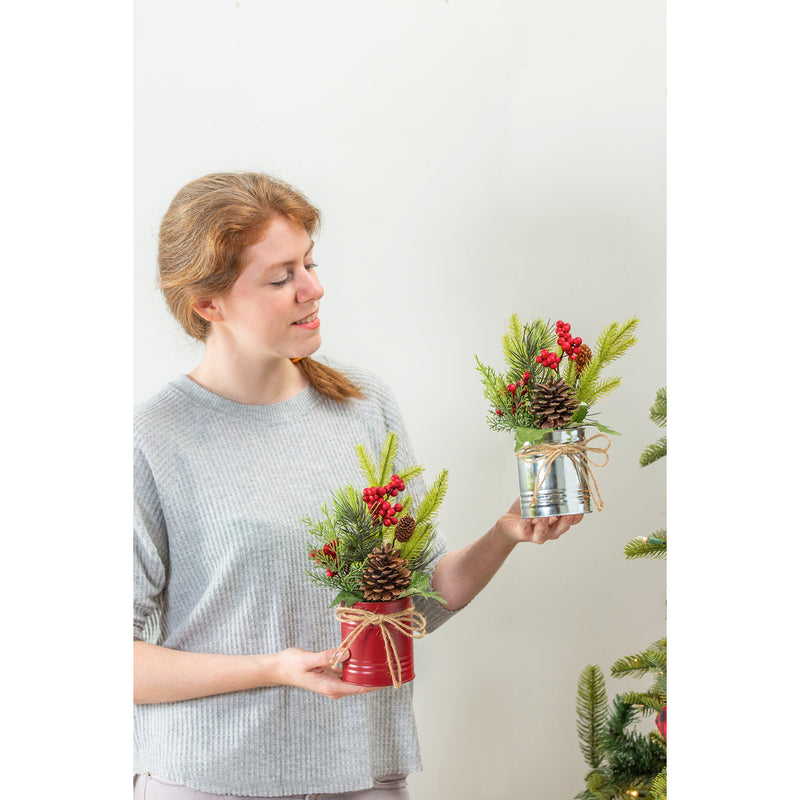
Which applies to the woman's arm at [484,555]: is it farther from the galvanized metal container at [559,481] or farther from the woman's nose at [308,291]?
the woman's nose at [308,291]

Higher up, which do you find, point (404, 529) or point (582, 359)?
point (582, 359)

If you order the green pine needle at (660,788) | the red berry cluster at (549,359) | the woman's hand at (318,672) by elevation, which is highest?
the red berry cluster at (549,359)

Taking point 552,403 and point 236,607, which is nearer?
point 552,403

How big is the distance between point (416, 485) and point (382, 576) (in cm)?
27

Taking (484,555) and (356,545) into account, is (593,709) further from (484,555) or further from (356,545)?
(356,545)

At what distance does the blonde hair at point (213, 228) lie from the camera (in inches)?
37.9

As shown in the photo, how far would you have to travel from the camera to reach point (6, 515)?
0.57 metres

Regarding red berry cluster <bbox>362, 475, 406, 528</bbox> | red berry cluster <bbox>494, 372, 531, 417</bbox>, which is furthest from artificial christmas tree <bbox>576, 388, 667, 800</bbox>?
red berry cluster <bbox>362, 475, 406, 528</bbox>

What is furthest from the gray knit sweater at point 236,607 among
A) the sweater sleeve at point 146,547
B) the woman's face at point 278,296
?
the woman's face at point 278,296

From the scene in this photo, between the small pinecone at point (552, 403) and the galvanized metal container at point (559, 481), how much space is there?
0.5 inches

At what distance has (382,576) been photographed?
81 centimetres

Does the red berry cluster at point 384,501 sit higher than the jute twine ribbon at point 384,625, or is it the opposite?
the red berry cluster at point 384,501

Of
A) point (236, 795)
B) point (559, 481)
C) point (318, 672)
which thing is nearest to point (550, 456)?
point (559, 481)

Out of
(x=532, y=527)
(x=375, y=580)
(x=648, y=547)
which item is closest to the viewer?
(x=375, y=580)
